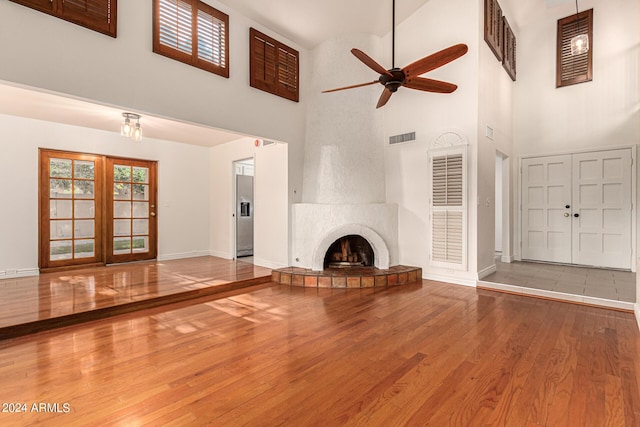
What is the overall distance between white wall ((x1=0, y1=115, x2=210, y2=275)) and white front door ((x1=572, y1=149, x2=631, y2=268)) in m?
7.37

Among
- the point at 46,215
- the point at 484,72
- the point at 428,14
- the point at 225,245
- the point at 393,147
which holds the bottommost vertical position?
the point at 225,245

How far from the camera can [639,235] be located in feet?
16.2

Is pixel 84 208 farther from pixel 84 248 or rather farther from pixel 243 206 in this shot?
pixel 243 206

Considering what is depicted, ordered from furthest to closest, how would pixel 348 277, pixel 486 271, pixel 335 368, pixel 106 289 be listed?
pixel 486 271, pixel 348 277, pixel 106 289, pixel 335 368

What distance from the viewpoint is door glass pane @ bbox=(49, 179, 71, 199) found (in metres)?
5.26

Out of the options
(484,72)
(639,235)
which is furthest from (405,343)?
(639,235)

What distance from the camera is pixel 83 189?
5.61m

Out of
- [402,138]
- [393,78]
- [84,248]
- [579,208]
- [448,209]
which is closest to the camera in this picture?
[393,78]

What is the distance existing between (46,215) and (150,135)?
2.19 metres

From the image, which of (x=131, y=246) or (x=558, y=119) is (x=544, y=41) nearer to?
(x=558, y=119)

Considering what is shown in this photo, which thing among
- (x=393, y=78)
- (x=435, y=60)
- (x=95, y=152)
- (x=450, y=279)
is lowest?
(x=450, y=279)

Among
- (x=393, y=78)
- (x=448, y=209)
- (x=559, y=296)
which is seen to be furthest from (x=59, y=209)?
(x=559, y=296)

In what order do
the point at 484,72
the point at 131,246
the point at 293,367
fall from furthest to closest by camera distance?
the point at 131,246, the point at 484,72, the point at 293,367

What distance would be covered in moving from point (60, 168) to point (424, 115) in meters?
6.22
